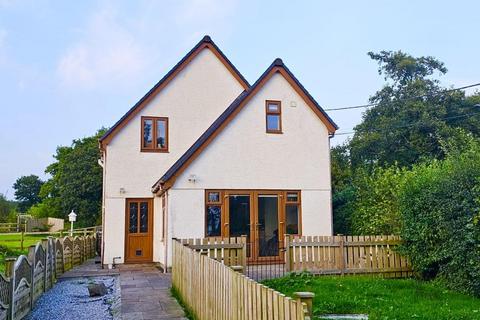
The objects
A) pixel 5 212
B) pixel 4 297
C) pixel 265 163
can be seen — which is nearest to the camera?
pixel 4 297

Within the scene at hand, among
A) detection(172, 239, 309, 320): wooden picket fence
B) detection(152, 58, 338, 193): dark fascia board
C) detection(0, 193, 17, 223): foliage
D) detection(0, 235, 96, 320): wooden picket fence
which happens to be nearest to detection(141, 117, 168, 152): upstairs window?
detection(152, 58, 338, 193): dark fascia board

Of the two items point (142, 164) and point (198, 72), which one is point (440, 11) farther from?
point (142, 164)

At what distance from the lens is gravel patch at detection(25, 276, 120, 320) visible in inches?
349

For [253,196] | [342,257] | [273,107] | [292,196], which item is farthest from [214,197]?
[342,257]

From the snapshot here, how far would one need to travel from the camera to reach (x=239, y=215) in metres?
15.1


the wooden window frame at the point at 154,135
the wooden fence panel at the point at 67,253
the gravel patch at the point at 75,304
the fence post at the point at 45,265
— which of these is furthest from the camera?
the wooden window frame at the point at 154,135

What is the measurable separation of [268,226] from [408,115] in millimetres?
17389

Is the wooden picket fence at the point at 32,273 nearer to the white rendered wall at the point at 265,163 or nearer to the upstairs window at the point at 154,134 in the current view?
the white rendered wall at the point at 265,163

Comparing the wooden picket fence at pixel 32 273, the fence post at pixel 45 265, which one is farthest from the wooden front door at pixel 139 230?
the fence post at pixel 45 265

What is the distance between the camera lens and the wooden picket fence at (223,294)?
377 centimetres

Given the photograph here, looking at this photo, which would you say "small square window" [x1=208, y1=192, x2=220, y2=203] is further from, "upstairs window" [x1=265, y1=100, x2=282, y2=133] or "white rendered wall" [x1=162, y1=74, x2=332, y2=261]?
"upstairs window" [x1=265, y1=100, x2=282, y2=133]

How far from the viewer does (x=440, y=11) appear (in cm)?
1598

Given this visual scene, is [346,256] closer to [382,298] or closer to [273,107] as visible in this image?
[382,298]

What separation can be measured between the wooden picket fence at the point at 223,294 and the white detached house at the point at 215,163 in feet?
15.8
